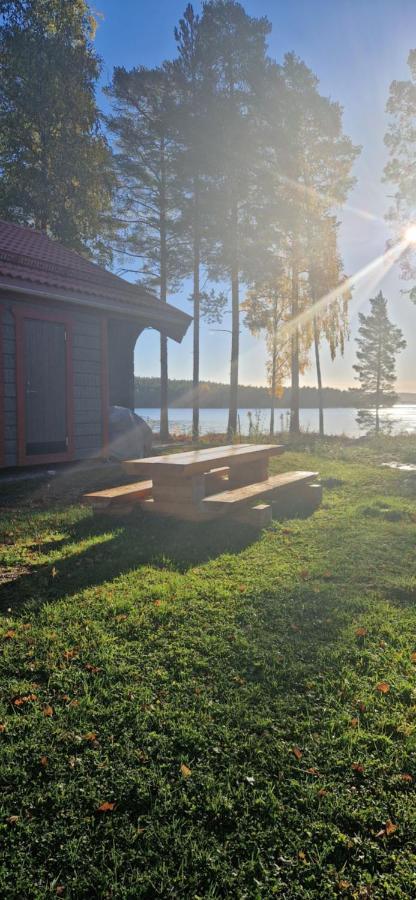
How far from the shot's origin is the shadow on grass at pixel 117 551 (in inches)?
170

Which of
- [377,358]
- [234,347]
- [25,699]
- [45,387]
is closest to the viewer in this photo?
[25,699]

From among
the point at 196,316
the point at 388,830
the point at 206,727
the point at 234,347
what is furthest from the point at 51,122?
the point at 388,830

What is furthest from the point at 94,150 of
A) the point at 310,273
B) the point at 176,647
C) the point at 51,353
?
the point at 176,647

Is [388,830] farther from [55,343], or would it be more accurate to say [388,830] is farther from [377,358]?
[377,358]

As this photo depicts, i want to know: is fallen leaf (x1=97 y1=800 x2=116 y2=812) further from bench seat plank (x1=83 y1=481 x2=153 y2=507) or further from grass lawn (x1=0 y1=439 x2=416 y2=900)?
bench seat plank (x1=83 y1=481 x2=153 y2=507)

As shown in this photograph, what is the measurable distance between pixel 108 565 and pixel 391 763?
9.83ft

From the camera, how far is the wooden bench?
611 cm

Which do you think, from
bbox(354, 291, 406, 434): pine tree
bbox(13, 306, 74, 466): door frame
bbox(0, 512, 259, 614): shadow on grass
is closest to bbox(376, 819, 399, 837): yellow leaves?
bbox(0, 512, 259, 614): shadow on grass

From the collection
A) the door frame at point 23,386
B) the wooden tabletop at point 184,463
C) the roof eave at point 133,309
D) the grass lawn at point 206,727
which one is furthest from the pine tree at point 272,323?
the grass lawn at point 206,727

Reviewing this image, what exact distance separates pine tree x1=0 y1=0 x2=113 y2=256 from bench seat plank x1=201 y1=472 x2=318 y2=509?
1448 centimetres

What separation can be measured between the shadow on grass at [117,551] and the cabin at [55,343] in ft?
12.4

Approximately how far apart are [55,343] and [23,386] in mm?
1066

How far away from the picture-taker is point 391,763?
2.38m

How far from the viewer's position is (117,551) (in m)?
5.26
